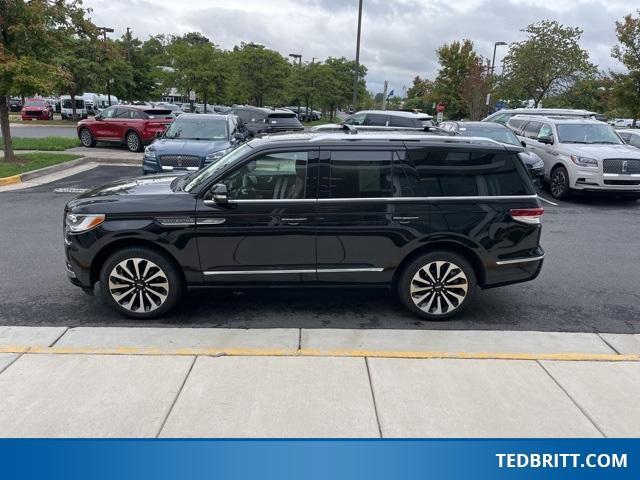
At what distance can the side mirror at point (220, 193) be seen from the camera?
14.7 feet

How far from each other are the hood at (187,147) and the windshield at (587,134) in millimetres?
8109

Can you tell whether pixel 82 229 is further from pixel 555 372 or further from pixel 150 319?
pixel 555 372

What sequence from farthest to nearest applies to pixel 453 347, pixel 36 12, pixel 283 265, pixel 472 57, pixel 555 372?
pixel 472 57
pixel 36 12
pixel 283 265
pixel 453 347
pixel 555 372

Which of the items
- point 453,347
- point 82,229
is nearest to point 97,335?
point 82,229

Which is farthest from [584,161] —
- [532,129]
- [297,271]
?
[297,271]

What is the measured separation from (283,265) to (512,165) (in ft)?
7.77

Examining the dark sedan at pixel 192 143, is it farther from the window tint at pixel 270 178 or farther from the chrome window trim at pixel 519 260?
the chrome window trim at pixel 519 260

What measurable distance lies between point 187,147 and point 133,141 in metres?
8.43

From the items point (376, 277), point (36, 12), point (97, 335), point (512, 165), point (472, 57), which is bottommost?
point (97, 335)

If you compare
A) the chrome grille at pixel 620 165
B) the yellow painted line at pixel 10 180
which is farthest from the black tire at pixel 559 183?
the yellow painted line at pixel 10 180

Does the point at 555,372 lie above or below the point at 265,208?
below

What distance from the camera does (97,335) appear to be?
443cm

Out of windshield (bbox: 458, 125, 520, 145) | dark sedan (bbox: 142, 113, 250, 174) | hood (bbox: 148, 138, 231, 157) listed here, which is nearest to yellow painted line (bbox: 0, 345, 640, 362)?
dark sedan (bbox: 142, 113, 250, 174)

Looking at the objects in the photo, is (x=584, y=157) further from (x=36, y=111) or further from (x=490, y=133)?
(x=36, y=111)
